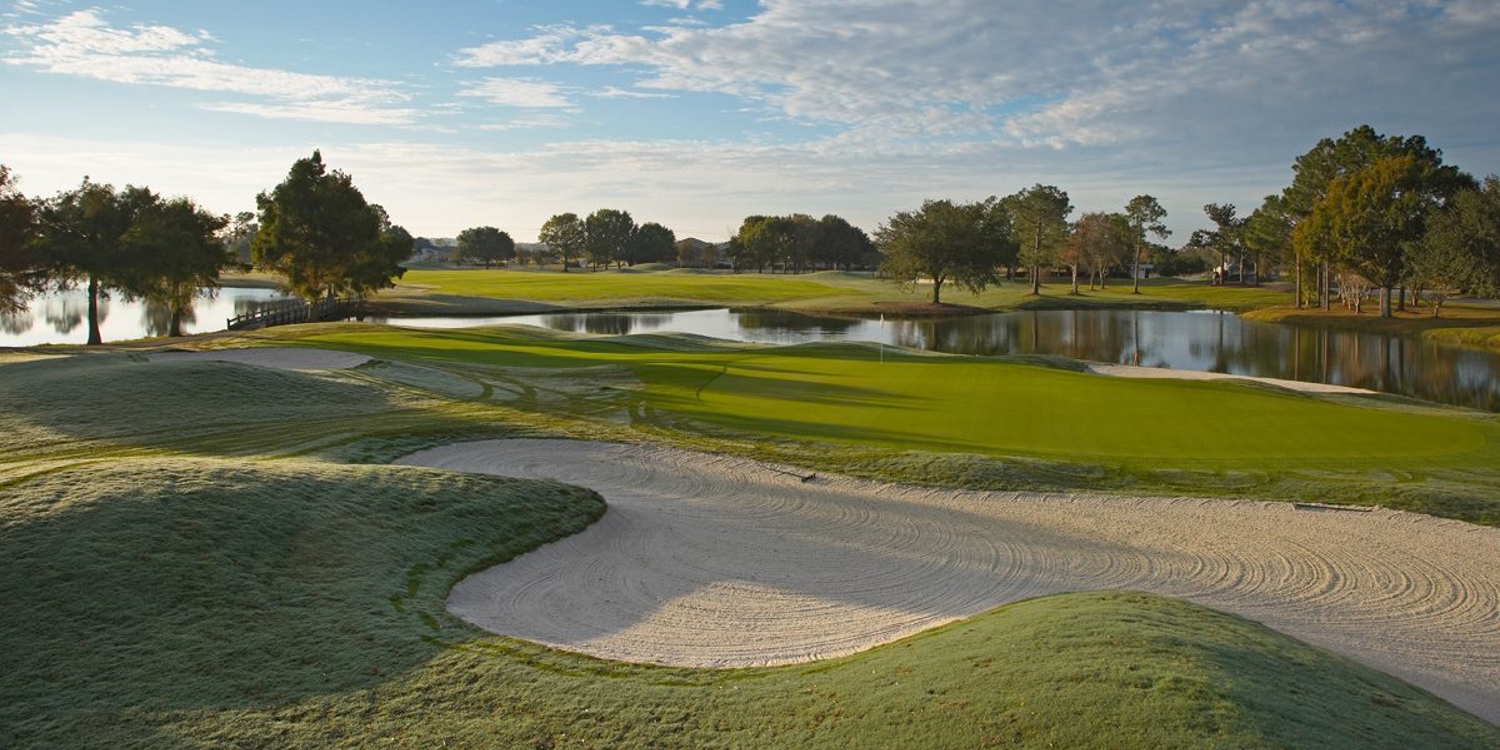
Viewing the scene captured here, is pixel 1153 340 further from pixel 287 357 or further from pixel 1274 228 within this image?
pixel 287 357

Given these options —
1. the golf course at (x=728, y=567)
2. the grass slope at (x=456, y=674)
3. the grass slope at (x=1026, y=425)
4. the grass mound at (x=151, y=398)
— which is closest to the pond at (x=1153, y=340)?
the grass slope at (x=1026, y=425)

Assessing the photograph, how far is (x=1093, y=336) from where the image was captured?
214 feet

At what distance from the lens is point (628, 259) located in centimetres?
19738

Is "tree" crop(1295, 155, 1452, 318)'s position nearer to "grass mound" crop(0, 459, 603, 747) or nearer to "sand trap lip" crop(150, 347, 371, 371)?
"sand trap lip" crop(150, 347, 371, 371)

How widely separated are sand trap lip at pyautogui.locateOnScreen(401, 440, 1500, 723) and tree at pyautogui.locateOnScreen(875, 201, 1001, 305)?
241ft

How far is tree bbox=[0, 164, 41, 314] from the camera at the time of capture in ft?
137

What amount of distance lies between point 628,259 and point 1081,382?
171m

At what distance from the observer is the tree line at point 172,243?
4544 cm

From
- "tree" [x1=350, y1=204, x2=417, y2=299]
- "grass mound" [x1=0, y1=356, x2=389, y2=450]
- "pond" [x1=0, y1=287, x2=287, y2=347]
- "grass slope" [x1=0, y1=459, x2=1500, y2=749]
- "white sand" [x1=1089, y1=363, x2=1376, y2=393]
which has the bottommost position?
"grass slope" [x1=0, y1=459, x2=1500, y2=749]

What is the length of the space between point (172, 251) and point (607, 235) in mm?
138682

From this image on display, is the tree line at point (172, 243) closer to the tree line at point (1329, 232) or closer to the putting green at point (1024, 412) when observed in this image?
the putting green at point (1024, 412)

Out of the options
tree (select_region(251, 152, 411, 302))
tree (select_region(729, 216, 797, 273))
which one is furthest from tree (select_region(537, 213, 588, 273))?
tree (select_region(251, 152, 411, 302))

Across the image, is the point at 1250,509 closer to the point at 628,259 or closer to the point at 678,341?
the point at 678,341

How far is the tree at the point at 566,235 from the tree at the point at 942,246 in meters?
105
